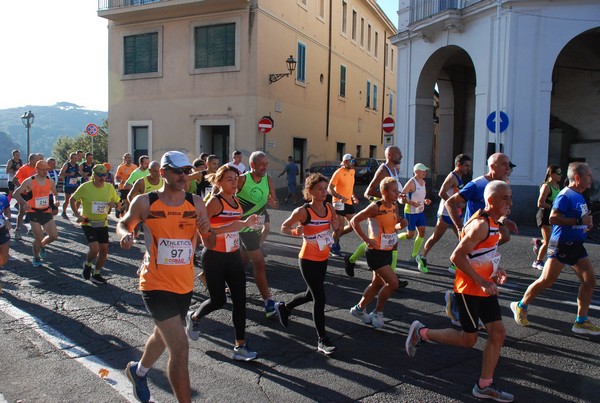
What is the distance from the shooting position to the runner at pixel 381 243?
5.39 metres

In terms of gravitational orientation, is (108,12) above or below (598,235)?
above

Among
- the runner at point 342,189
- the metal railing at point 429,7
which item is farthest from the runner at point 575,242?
the metal railing at point 429,7

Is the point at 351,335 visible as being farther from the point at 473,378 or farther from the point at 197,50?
the point at 197,50

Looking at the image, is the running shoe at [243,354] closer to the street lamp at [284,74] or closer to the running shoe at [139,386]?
the running shoe at [139,386]

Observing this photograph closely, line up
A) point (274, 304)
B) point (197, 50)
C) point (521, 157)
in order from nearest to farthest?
point (274, 304) < point (521, 157) < point (197, 50)

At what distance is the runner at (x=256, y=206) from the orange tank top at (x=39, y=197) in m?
4.16

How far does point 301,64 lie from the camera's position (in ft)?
84.9

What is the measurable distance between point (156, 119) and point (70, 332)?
2020 centimetres

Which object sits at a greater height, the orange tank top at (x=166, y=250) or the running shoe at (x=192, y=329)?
the orange tank top at (x=166, y=250)

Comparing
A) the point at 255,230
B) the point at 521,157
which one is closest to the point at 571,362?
the point at 255,230

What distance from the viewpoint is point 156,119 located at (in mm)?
24484

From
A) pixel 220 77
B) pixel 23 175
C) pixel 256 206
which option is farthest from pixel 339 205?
pixel 220 77

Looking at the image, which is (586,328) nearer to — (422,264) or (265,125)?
(422,264)

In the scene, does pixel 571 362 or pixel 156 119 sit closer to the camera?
pixel 571 362
